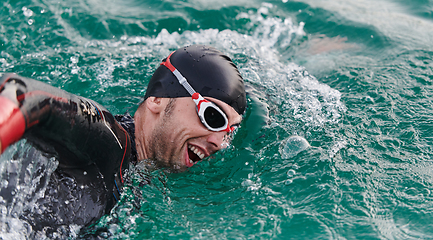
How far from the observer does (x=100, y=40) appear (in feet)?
19.9

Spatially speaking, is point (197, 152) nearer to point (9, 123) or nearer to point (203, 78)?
point (203, 78)

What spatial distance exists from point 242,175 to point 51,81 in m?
3.34

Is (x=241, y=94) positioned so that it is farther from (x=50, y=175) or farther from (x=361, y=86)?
(x=361, y=86)

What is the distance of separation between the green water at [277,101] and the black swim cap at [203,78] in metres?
0.75

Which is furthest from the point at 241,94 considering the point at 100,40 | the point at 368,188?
the point at 100,40

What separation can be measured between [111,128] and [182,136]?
0.72 metres

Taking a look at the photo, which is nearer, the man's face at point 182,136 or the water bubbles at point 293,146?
the man's face at point 182,136

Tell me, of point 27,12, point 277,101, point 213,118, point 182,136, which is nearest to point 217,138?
point 213,118

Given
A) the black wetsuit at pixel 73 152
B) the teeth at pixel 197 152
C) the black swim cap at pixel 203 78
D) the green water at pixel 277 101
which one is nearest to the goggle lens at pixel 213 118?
the black swim cap at pixel 203 78

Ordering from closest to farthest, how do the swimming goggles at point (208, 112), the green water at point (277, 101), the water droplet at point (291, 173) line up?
the green water at point (277, 101) < the swimming goggles at point (208, 112) < the water droplet at point (291, 173)

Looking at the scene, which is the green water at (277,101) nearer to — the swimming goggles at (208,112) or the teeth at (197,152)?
the teeth at (197,152)

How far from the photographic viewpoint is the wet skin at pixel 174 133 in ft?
10.6

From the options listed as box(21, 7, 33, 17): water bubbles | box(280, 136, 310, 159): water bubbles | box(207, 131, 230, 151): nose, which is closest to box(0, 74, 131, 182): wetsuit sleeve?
box(207, 131, 230, 151): nose

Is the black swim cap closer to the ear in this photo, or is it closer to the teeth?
the ear
